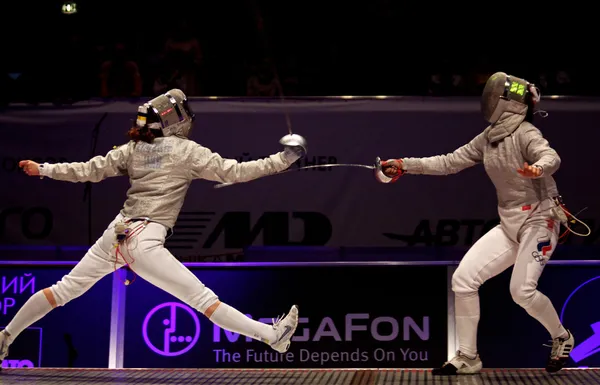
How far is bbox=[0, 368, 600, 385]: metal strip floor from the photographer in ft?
12.2

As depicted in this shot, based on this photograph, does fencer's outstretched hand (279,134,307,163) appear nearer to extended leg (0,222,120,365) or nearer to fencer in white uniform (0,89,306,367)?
fencer in white uniform (0,89,306,367)

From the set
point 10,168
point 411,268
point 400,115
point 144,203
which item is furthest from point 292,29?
point 144,203

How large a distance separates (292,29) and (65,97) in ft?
8.52

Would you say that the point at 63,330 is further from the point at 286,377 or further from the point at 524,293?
the point at 524,293

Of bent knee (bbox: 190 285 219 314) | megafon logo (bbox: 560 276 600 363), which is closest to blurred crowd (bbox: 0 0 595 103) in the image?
megafon logo (bbox: 560 276 600 363)

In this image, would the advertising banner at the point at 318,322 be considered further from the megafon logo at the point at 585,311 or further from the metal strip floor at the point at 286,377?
the megafon logo at the point at 585,311

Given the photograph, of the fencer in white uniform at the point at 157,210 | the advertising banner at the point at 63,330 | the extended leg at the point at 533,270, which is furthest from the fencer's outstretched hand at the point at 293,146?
the advertising banner at the point at 63,330

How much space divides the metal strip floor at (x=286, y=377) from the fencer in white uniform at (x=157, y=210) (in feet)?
0.64

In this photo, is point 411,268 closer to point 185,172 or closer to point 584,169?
point 185,172

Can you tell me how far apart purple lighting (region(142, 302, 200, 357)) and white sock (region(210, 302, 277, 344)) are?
88 cm

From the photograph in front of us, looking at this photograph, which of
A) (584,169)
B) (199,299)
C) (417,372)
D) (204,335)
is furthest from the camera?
(584,169)

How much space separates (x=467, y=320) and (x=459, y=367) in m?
0.23

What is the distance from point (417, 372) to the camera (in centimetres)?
406

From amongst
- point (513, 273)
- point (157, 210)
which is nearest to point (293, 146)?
point (157, 210)
